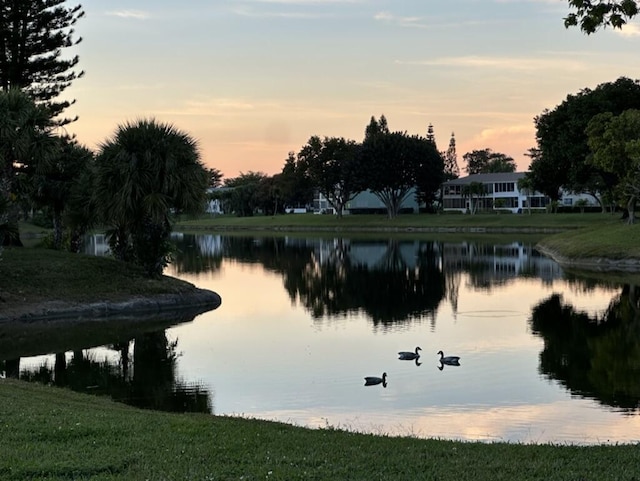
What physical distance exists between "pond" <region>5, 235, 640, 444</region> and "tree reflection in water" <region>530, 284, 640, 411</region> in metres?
0.06

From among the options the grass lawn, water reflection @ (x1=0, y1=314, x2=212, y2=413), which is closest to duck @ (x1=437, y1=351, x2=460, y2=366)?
water reflection @ (x1=0, y1=314, x2=212, y2=413)

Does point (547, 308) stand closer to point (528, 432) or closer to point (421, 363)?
point (421, 363)

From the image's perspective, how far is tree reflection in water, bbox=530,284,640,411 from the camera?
17625mm

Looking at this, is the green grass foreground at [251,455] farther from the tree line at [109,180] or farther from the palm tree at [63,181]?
the palm tree at [63,181]

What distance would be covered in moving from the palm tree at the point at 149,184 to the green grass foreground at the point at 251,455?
22.4 meters

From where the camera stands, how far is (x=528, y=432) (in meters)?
14.3

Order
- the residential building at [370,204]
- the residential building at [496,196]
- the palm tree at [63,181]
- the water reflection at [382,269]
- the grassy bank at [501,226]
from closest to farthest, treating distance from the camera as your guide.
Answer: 1. the water reflection at [382,269]
2. the palm tree at [63,181]
3. the grassy bank at [501,226]
4. the residential building at [496,196]
5. the residential building at [370,204]

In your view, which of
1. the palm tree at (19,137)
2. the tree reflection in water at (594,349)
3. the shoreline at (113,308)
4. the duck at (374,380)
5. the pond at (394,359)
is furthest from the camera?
the palm tree at (19,137)

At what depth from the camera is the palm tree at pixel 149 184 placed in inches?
1299

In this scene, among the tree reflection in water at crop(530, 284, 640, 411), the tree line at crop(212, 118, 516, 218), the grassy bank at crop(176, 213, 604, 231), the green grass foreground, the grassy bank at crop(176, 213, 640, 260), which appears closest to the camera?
the green grass foreground

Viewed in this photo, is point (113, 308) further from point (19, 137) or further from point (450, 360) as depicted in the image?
point (450, 360)

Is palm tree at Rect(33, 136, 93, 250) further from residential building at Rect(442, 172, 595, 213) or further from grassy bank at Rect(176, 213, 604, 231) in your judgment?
residential building at Rect(442, 172, 595, 213)

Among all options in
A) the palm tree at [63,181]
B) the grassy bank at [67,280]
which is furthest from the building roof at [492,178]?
the grassy bank at [67,280]

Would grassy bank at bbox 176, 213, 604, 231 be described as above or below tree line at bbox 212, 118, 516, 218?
below
